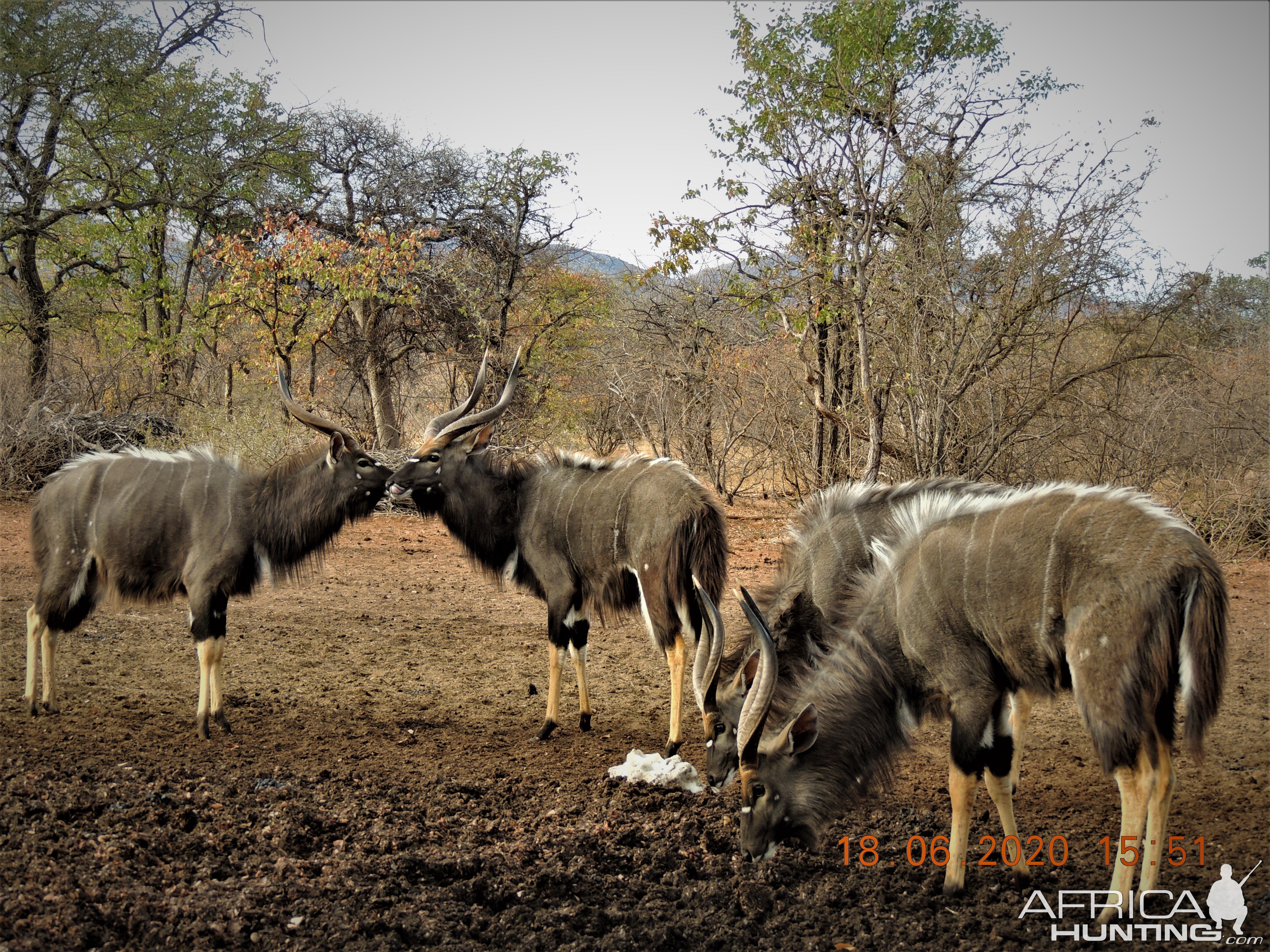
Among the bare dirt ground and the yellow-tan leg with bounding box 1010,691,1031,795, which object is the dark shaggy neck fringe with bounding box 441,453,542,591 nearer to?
the bare dirt ground

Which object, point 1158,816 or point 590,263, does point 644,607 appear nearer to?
point 1158,816

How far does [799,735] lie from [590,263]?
14.5 metres

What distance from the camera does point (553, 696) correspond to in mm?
4992

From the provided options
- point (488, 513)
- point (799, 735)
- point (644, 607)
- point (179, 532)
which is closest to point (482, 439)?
point (488, 513)

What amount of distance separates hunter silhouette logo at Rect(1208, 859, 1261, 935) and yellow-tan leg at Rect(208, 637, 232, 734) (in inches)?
171

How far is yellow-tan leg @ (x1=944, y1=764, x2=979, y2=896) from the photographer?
3236 mm

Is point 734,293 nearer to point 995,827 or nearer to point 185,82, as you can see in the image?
point 995,827

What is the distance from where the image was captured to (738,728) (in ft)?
11.4

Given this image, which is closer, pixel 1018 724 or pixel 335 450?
pixel 1018 724

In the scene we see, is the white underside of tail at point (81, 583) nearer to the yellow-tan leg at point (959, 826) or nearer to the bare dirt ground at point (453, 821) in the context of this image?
the bare dirt ground at point (453, 821)

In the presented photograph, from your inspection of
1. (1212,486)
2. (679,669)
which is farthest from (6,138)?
(1212,486)

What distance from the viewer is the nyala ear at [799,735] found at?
3340 millimetres

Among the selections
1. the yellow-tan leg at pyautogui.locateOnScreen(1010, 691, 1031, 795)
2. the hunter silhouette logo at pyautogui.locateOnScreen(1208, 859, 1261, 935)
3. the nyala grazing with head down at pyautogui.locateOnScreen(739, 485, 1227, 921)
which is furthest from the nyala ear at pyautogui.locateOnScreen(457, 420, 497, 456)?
the hunter silhouette logo at pyautogui.locateOnScreen(1208, 859, 1261, 935)

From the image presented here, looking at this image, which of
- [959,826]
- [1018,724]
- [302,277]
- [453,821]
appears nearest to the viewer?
[959,826]
